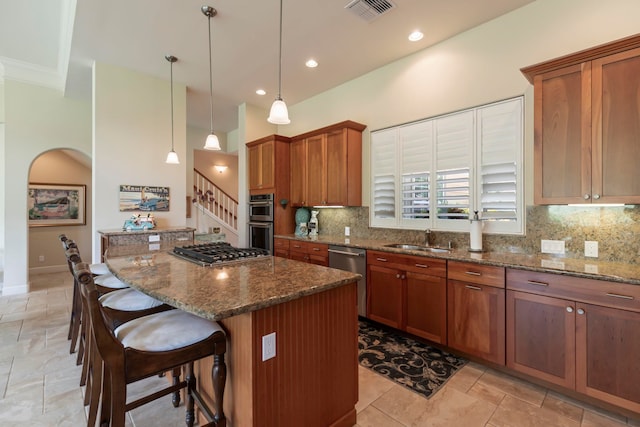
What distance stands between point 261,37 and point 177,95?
6.47 feet

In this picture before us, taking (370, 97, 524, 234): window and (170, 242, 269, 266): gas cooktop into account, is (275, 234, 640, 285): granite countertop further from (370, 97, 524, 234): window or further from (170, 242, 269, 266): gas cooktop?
(170, 242, 269, 266): gas cooktop

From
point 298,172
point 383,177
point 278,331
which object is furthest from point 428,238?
point 278,331

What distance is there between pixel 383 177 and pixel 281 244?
185cm

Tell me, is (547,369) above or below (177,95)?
below

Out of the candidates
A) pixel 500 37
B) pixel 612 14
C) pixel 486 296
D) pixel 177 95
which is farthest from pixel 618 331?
pixel 177 95

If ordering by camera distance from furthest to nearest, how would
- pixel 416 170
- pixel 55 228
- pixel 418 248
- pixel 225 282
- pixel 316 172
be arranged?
pixel 55 228
pixel 316 172
pixel 416 170
pixel 418 248
pixel 225 282

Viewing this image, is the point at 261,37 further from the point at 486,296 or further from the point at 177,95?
→ the point at 486,296

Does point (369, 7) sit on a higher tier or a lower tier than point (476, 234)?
higher

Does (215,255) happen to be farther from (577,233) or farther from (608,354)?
(577,233)

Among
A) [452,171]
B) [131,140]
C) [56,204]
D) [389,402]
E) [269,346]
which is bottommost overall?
[389,402]

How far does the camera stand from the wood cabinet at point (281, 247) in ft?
14.2

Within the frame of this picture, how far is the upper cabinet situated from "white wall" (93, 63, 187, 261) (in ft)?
14.8

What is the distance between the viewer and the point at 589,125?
2.10 metres

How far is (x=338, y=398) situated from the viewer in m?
1.73
